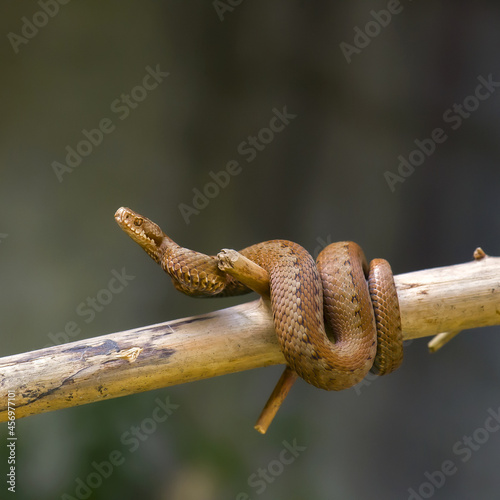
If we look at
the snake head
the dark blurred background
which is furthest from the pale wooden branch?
the dark blurred background

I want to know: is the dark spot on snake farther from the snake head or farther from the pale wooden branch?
the snake head

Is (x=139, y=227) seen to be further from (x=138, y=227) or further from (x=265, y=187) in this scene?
(x=265, y=187)

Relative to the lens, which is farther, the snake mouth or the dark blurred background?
the dark blurred background

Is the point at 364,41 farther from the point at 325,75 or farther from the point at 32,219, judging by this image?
the point at 32,219

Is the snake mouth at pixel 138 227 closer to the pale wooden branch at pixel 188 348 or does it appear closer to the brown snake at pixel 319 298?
the brown snake at pixel 319 298

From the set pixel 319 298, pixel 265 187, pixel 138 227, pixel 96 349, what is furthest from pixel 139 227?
pixel 265 187

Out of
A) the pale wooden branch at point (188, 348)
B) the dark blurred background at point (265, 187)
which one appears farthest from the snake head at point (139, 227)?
the dark blurred background at point (265, 187)

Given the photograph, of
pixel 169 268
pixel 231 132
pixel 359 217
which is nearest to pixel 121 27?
pixel 231 132
